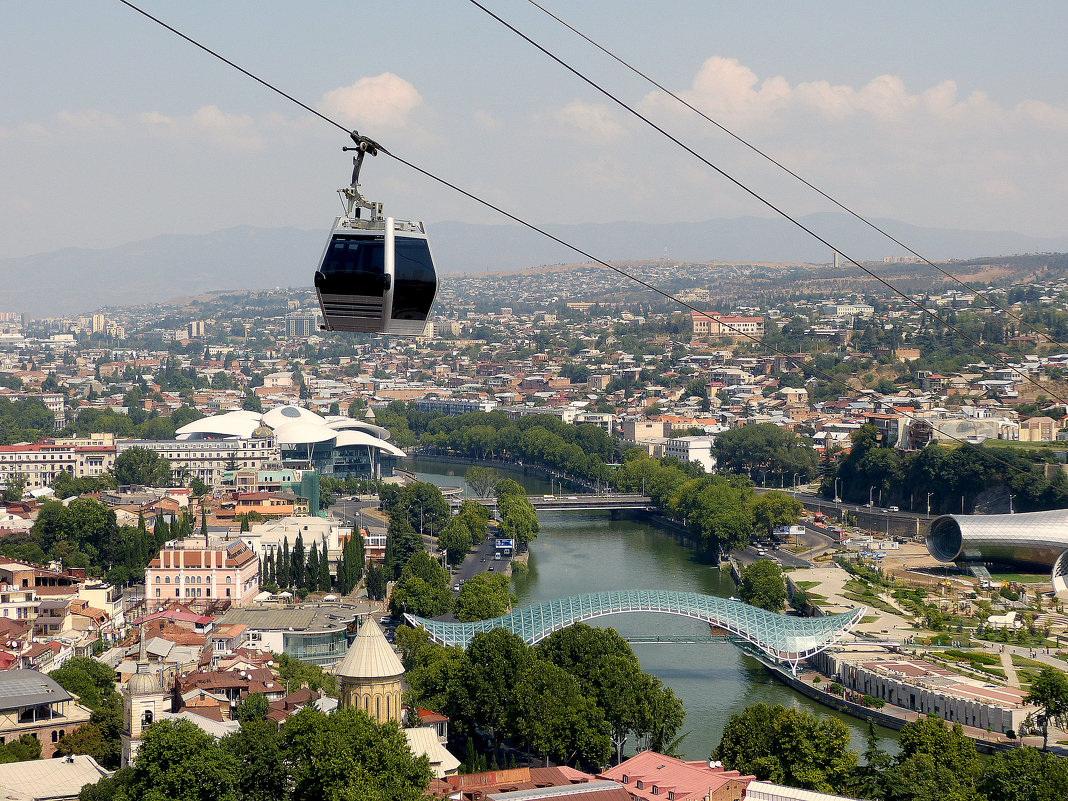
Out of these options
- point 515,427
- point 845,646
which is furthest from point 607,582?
point 515,427

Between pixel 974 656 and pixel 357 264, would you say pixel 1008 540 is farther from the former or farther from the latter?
pixel 357 264

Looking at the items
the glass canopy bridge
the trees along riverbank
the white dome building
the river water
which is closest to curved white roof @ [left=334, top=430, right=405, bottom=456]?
the white dome building

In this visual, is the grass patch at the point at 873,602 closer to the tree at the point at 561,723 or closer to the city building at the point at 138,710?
the tree at the point at 561,723

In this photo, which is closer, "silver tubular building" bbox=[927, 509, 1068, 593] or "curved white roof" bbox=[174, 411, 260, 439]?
"silver tubular building" bbox=[927, 509, 1068, 593]

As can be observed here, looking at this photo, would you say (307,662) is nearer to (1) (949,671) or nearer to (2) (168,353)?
(1) (949,671)

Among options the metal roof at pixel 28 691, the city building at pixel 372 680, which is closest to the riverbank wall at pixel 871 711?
the city building at pixel 372 680

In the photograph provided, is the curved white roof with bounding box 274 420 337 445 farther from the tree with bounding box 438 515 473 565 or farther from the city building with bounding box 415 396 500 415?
the tree with bounding box 438 515 473 565

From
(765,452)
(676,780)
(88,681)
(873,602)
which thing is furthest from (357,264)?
(765,452)
